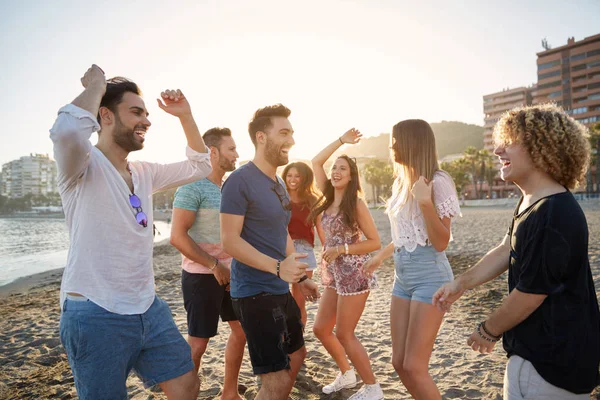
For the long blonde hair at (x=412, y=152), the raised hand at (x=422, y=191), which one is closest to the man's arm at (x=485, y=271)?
the raised hand at (x=422, y=191)

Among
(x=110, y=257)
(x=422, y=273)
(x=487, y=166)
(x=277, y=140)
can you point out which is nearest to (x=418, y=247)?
(x=422, y=273)

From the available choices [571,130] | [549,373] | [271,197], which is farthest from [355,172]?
[549,373]

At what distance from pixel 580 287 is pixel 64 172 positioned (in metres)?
2.60

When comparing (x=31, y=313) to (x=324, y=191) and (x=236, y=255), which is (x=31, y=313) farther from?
(x=236, y=255)

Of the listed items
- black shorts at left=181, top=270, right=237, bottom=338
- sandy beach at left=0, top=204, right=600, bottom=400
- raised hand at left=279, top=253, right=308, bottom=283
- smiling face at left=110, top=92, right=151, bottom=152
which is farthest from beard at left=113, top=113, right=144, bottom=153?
sandy beach at left=0, top=204, right=600, bottom=400

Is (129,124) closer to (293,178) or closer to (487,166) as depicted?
(293,178)

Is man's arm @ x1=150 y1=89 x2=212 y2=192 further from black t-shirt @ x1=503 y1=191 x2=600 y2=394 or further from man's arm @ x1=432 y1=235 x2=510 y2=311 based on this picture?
black t-shirt @ x1=503 y1=191 x2=600 y2=394

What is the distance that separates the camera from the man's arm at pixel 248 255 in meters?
2.37

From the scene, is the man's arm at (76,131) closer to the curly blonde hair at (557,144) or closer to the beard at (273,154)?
the beard at (273,154)

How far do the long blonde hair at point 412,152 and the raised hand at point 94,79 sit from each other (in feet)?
7.42

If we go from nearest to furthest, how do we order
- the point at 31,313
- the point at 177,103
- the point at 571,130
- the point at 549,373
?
the point at 549,373
the point at 571,130
the point at 177,103
the point at 31,313

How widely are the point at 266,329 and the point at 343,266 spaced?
1.47 metres

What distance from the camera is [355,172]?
448 cm

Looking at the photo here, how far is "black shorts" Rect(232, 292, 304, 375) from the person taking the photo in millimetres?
2684
